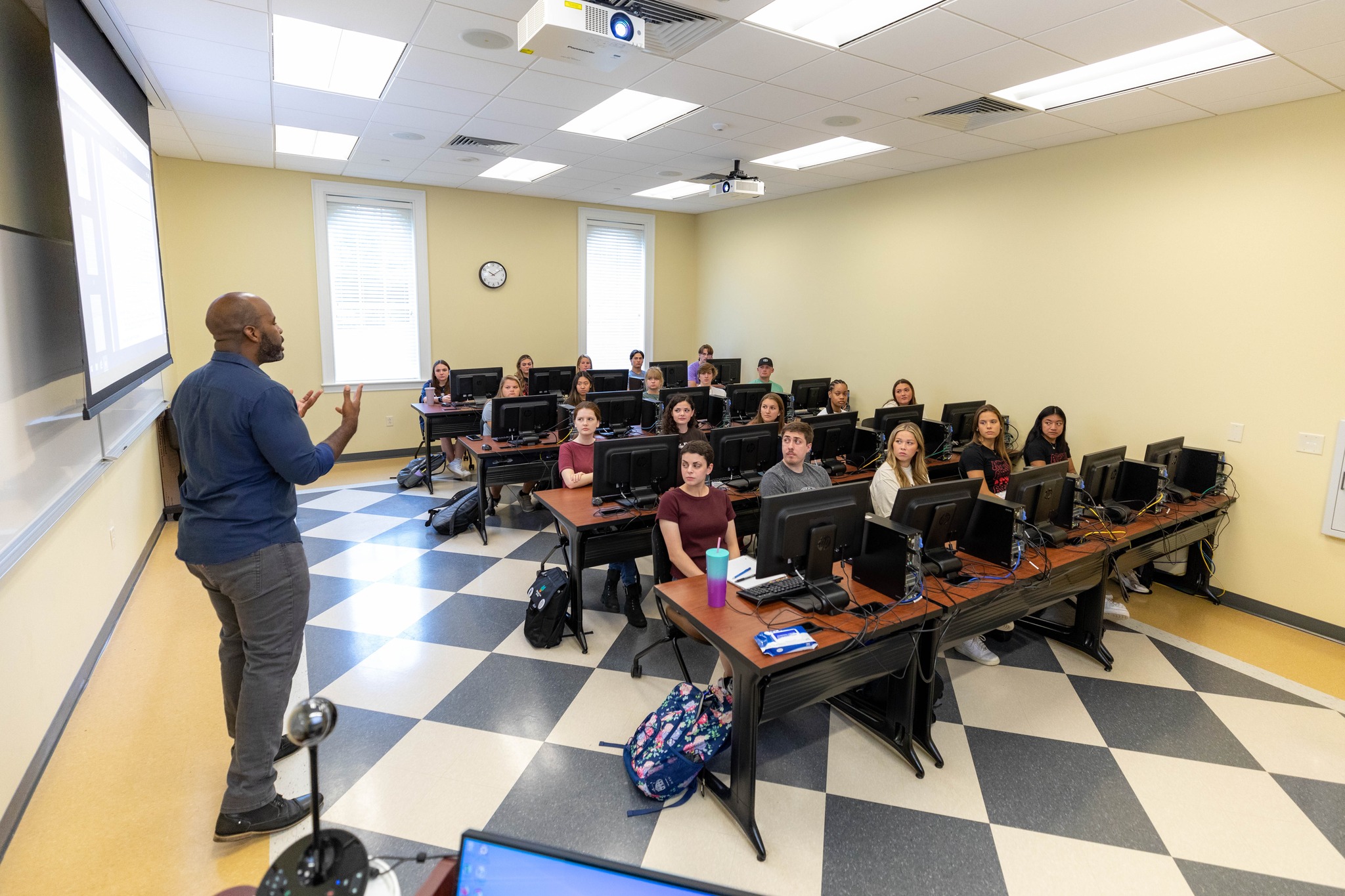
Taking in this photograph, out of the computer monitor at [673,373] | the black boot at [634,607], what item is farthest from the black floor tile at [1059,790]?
the computer monitor at [673,373]

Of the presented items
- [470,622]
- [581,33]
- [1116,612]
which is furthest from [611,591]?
[1116,612]

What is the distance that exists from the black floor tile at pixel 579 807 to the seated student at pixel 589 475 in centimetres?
126

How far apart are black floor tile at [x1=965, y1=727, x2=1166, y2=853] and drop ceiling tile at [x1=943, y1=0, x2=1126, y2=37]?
317 centimetres

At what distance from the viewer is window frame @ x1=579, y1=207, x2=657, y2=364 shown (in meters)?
8.64

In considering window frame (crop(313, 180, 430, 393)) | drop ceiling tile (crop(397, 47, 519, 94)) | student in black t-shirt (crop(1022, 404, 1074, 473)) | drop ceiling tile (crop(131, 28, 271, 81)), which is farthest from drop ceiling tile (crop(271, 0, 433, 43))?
student in black t-shirt (crop(1022, 404, 1074, 473))

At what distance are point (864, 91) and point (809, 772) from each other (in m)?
3.76

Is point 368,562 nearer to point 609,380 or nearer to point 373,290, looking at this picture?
point 609,380

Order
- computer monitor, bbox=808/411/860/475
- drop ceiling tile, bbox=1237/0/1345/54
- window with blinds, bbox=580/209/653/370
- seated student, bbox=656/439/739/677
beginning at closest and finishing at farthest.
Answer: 1. drop ceiling tile, bbox=1237/0/1345/54
2. seated student, bbox=656/439/739/677
3. computer monitor, bbox=808/411/860/475
4. window with blinds, bbox=580/209/653/370

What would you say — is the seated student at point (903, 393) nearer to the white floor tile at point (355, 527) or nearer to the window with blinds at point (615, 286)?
the window with blinds at point (615, 286)

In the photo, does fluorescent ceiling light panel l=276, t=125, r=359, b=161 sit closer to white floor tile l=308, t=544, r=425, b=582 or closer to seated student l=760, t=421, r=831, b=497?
white floor tile l=308, t=544, r=425, b=582

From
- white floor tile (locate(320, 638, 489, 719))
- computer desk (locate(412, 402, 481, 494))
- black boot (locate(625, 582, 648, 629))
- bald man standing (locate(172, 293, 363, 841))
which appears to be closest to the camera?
bald man standing (locate(172, 293, 363, 841))

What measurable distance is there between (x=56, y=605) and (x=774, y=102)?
4525 millimetres

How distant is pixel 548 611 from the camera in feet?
11.1

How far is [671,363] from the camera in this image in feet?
26.8
